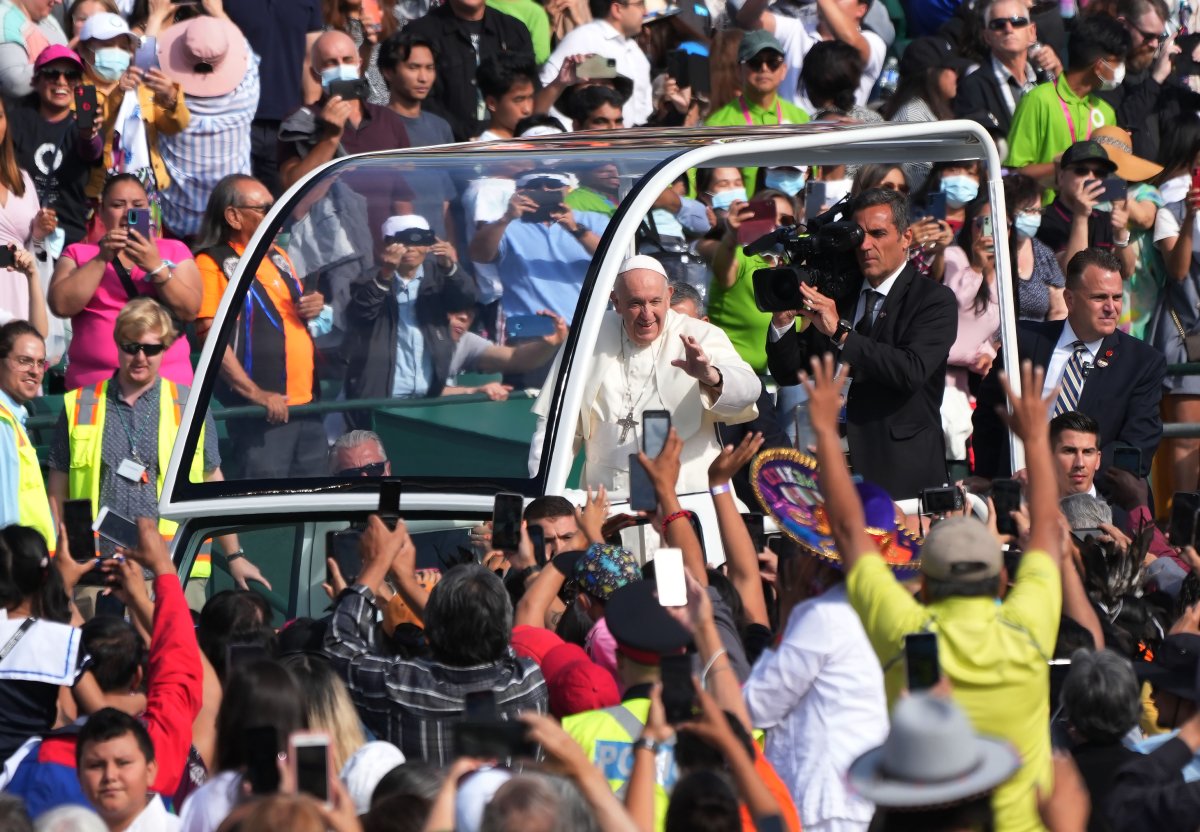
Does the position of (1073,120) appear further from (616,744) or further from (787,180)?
(616,744)

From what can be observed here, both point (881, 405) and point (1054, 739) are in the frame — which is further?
point (881, 405)

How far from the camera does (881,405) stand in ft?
27.6

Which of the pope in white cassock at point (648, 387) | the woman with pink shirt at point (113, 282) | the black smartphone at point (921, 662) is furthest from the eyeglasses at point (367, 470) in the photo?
the black smartphone at point (921, 662)

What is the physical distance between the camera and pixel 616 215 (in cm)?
778

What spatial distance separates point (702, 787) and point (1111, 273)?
5.42 m

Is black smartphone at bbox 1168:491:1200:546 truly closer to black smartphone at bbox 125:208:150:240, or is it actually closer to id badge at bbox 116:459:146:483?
id badge at bbox 116:459:146:483

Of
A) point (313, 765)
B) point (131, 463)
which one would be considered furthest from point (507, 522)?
point (313, 765)

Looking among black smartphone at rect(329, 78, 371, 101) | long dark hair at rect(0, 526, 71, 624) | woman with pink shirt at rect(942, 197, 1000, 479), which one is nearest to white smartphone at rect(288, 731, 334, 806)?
long dark hair at rect(0, 526, 71, 624)

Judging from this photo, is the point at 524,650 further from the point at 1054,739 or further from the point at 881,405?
the point at 881,405

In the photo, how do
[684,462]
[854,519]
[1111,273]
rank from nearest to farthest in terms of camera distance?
[854,519]
[684,462]
[1111,273]

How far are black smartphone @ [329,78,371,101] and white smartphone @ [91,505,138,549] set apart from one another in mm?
4678

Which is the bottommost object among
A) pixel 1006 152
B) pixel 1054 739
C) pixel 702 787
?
pixel 1054 739

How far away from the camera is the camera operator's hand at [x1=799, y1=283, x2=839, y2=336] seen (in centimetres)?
784

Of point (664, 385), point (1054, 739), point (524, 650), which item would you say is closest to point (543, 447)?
point (664, 385)
